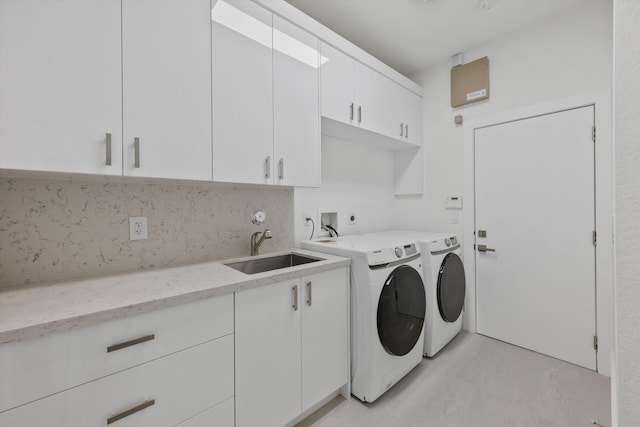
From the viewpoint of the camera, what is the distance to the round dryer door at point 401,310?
5.47ft

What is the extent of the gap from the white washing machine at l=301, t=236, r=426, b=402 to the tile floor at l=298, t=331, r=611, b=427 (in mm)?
125

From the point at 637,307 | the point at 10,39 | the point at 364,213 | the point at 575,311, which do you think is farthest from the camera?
the point at 364,213

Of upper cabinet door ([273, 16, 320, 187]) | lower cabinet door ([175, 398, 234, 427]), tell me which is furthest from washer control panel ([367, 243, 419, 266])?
lower cabinet door ([175, 398, 234, 427])

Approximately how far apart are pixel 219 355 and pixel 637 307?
1314mm

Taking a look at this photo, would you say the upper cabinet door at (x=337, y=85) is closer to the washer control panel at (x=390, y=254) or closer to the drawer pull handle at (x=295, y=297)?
the washer control panel at (x=390, y=254)

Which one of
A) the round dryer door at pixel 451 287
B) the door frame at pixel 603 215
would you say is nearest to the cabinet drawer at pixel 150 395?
the round dryer door at pixel 451 287

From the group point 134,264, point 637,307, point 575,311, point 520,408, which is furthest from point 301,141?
point 575,311

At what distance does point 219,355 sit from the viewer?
1.16 meters

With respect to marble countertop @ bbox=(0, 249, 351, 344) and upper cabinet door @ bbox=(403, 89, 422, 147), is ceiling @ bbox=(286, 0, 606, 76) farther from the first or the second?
marble countertop @ bbox=(0, 249, 351, 344)

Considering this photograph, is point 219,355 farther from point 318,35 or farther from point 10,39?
point 318,35

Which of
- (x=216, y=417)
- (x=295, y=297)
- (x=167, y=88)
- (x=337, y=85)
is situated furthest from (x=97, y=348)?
(x=337, y=85)

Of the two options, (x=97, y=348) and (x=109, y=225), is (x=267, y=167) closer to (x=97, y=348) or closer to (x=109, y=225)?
(x=109, y=225)

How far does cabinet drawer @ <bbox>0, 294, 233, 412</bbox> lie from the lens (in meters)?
0.78

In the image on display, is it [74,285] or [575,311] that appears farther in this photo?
[575,311]
